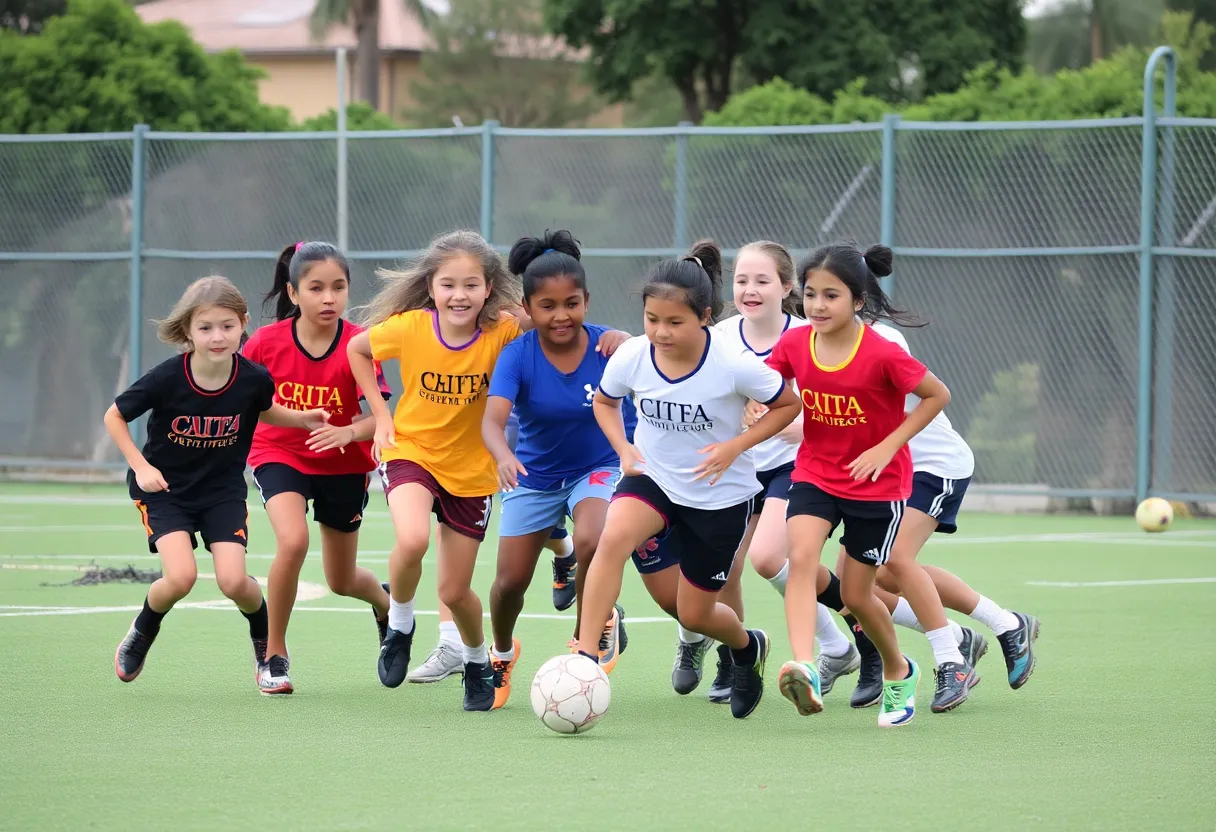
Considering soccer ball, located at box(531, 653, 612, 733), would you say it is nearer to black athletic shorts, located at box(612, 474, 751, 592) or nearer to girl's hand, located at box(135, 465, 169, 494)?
black athletic shorts, located at box(612, 474, 751, 592)

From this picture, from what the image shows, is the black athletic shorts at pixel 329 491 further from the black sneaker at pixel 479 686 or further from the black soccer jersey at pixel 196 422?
the black sneaker at pixel 479 686

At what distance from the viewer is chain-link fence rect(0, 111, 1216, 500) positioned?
1461cm

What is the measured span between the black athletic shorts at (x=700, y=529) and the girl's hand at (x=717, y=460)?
19cm

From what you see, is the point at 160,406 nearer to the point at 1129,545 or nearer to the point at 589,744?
the point at 589,744

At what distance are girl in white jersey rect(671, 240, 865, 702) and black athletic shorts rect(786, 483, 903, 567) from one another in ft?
1.73

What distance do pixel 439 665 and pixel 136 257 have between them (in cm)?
1068

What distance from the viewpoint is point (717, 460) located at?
614cm

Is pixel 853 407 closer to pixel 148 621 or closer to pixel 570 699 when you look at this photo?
pixel 570 699

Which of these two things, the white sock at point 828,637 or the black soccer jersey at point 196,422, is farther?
the white sock at point 828,637

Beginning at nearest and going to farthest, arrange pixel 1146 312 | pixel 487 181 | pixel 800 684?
pixel 800 684 → pixel 1146 312 → pixel 487 181

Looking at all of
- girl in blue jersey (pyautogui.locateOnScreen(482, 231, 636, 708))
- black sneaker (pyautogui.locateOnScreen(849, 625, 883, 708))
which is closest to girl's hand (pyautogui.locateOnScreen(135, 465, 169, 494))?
girl in blue jersey (pyautogui.locateOnScreen(482, 231, 636, 708))

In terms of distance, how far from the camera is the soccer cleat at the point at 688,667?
6.93 meters

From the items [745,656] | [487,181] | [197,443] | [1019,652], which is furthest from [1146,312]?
[197,443]

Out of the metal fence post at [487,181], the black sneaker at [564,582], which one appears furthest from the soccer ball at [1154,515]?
the black sneaker at [564,582]
